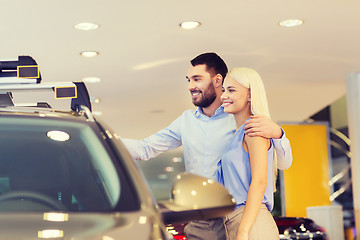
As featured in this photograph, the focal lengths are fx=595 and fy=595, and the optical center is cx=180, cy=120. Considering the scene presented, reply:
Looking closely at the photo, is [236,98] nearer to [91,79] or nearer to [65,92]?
[65,92]

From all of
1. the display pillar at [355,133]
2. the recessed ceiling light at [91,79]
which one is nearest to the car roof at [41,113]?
the recessed ceiling light at [91,79]

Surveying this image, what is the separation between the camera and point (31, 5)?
16.2 feet

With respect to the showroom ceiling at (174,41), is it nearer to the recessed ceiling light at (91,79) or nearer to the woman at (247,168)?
the recessed ceiling light at (91,79)

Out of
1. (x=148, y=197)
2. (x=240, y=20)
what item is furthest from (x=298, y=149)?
(x=148, y=197)

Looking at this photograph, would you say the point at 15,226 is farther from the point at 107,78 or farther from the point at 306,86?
the point at 306,86

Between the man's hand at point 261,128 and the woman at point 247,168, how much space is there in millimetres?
30

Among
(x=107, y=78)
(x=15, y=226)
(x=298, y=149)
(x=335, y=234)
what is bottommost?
(x=15, y=226)

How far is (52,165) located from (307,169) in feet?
26.1

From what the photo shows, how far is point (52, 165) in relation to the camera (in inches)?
74.7

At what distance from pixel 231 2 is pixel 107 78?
334cm

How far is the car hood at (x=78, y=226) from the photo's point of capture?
1.19 meters

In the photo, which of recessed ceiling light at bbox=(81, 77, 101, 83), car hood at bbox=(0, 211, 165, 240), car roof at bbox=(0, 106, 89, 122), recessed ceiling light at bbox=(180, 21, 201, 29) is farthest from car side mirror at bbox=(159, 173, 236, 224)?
recessed ceiling light at bbox=(81, 77, 101, 83)

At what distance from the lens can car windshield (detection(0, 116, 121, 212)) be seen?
171cm

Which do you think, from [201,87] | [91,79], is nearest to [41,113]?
[201,87]
